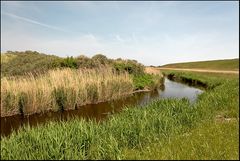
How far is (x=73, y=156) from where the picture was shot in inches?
267

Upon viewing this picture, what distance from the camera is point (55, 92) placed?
1955 centimetres

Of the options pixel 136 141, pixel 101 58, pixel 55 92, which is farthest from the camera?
pixel 101 58

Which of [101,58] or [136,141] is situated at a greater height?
[101,58]

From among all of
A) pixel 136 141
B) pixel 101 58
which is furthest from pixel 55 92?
pixel 101 58

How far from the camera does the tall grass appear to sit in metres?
17.7

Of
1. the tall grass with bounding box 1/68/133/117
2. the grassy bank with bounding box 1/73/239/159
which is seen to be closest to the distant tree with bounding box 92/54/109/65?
the tall grass with bounding box 1/68/133/117

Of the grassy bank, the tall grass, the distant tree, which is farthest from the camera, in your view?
the distant tree

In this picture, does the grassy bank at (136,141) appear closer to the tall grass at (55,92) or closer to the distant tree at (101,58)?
the tall grass at (55,92)

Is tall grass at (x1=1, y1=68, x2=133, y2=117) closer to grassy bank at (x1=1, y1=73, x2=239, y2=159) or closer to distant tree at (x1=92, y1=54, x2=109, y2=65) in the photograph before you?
distant tree at (x1=92, y1=54, x2=109, y2=65)

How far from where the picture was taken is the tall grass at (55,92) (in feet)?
58.1

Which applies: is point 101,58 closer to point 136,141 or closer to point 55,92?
point 55,92

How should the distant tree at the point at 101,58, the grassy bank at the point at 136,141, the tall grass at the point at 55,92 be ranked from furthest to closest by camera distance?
the distant tree at the point at 101,58, the tall grass at the point at 55,92, the grassy bank at the point at 136,141

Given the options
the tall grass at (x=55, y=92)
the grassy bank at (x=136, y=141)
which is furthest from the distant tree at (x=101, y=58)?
the grassy bank at (x=136, y=141)

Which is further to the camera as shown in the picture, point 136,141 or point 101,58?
point 101,58
